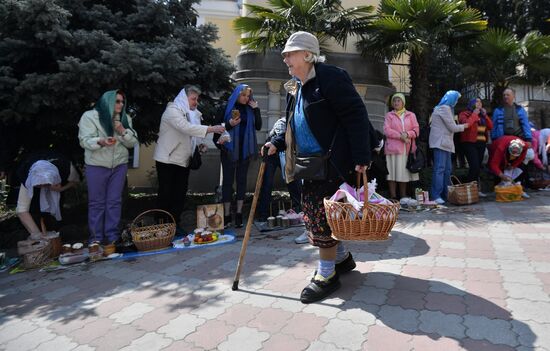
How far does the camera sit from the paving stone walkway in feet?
7.11

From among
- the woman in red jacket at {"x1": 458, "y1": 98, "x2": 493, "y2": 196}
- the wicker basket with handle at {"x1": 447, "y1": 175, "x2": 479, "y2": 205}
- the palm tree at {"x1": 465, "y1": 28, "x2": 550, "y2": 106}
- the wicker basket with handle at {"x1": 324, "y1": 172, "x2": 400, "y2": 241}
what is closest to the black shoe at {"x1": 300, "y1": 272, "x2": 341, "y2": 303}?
the wicker basket with handle at {"x1": 324, "y1": 172, "x2": 400, "y2": 241}

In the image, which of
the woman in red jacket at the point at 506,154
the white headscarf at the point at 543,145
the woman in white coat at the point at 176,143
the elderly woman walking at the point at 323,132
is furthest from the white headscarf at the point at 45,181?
the white headscarf at the point at 543,145

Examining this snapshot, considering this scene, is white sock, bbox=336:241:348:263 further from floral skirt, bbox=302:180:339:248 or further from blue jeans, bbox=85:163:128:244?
blue jeans, bbox=85:163:128:244

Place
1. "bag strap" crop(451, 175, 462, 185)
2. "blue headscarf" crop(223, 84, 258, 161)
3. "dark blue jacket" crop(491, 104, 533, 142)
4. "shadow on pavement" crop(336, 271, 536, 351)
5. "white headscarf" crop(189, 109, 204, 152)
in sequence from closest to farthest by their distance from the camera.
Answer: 1. "shadow on pavement" crop(336, 271, 536, 351)
2. "white headscarf" crop(189, 109, 204, 152)
3. "blue headscarf" crop(223, 84, 258, 161)
4. "bag strap" crop(451, 175, 462, 185)
5. "dark blue jacket" crop(491, 104, 533, 142)

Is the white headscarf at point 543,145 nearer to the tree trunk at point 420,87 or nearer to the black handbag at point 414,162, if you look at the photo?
the tree trunk at point 420,87

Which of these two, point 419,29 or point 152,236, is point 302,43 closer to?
point 152,236

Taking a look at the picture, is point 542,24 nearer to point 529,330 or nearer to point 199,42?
point 199,42

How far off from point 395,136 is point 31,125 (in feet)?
17.7

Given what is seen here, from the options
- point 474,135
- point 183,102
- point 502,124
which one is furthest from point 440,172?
point 183,102

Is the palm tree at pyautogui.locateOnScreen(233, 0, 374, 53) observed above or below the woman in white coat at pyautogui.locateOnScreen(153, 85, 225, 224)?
above

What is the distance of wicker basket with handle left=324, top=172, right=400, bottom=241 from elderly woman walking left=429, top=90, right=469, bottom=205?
14.1ft

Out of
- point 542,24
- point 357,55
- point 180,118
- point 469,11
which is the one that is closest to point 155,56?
point 180,118

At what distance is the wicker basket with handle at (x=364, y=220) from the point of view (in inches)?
95.8

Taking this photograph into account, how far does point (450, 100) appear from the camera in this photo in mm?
6332
